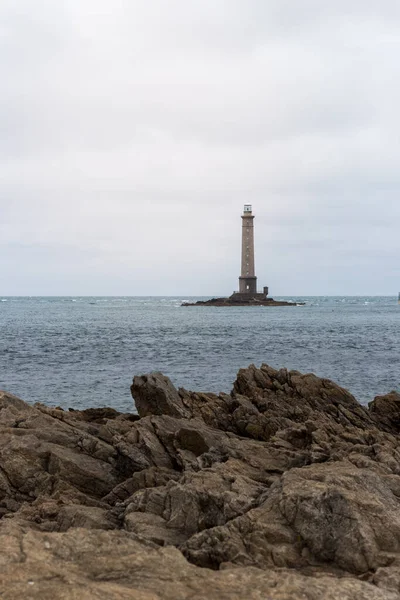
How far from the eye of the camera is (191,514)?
8836 millimetres

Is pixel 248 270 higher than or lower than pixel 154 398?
higher

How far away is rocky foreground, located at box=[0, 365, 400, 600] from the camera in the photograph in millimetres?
6281

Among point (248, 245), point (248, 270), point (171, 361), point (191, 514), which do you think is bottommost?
point (171, 361)

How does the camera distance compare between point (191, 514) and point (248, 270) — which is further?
point (248, 270)

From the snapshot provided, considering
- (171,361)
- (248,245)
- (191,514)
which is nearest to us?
(191,514)

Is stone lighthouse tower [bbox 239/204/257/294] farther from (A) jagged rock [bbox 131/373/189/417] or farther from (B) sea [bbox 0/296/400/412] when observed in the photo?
(A) jagged rock [bbox 131/373/189/417]

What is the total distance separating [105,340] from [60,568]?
58.7 metres

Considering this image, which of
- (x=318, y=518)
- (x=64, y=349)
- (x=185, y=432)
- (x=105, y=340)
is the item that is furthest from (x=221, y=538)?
(x=105, y=340)

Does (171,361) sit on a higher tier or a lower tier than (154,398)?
lower

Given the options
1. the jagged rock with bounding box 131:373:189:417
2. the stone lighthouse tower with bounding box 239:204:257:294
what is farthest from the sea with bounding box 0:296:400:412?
the stone lighthouse tower with bounding box 239:204:257:294

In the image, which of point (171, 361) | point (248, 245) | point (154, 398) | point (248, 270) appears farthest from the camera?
point (248, 270)

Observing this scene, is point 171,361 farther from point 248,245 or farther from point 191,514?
point 248,245

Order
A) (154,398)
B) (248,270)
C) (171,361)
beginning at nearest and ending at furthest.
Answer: (154,398) → (171,361) → (248,270)

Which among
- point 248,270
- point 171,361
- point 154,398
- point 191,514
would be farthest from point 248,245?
point 191,514
